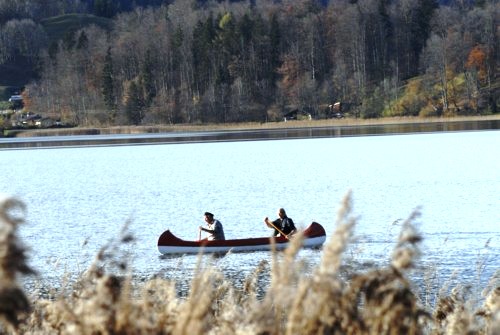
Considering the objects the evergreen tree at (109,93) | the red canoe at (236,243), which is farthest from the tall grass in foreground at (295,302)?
the evergreen tree at (109,93)

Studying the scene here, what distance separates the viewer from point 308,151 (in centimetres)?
8112

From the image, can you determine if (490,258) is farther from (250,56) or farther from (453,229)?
(250,56)

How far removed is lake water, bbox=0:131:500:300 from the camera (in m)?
25.3

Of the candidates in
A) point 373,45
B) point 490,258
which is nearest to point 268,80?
point 373,45

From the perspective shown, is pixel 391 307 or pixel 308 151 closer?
pixel 391 307

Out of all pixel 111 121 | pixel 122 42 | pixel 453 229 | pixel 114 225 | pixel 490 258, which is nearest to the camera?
pixel 490 258

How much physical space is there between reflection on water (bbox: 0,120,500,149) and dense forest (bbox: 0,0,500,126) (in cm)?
255

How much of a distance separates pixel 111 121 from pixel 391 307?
134179mm

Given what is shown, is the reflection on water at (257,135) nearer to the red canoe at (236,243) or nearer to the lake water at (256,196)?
the lake water at (256,196)

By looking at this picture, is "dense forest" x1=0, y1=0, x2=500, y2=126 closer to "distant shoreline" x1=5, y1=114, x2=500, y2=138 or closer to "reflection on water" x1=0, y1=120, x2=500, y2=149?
"distant shoreline" x1=5, y1=114, x2=500, y2=138

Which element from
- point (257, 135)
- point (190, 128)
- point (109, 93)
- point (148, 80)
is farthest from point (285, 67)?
point (109, 93)

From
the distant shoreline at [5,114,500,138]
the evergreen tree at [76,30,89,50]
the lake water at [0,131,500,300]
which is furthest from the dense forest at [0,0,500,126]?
the lake water at [0,131,500,300]

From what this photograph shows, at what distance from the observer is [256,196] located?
4591cm

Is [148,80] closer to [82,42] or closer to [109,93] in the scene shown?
[109,93]
